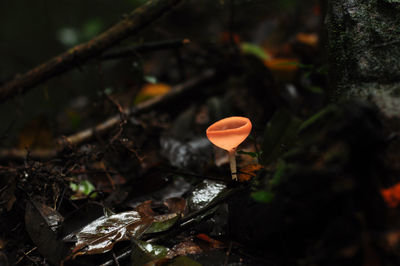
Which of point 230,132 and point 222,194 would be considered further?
point 222,194

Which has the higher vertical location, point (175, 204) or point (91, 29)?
point (91, 29)

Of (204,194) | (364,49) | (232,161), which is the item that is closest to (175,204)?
(204,194)

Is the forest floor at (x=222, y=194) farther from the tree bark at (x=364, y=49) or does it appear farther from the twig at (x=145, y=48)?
the tree bark at (x=364, y=49)

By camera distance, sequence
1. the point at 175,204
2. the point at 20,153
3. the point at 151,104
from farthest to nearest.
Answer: the point at 151,104 < the point at 20,153 < the point at 175,204

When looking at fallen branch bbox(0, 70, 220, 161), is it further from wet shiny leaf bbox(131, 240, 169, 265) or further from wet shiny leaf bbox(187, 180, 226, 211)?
wet shiny leaf bbox(131, 240, 169, 265)

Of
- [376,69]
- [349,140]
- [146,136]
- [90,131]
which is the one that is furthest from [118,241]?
[90,131]

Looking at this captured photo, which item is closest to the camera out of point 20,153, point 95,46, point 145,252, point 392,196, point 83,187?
point 392,196

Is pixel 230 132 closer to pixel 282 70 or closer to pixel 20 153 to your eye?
pixel 282 70
